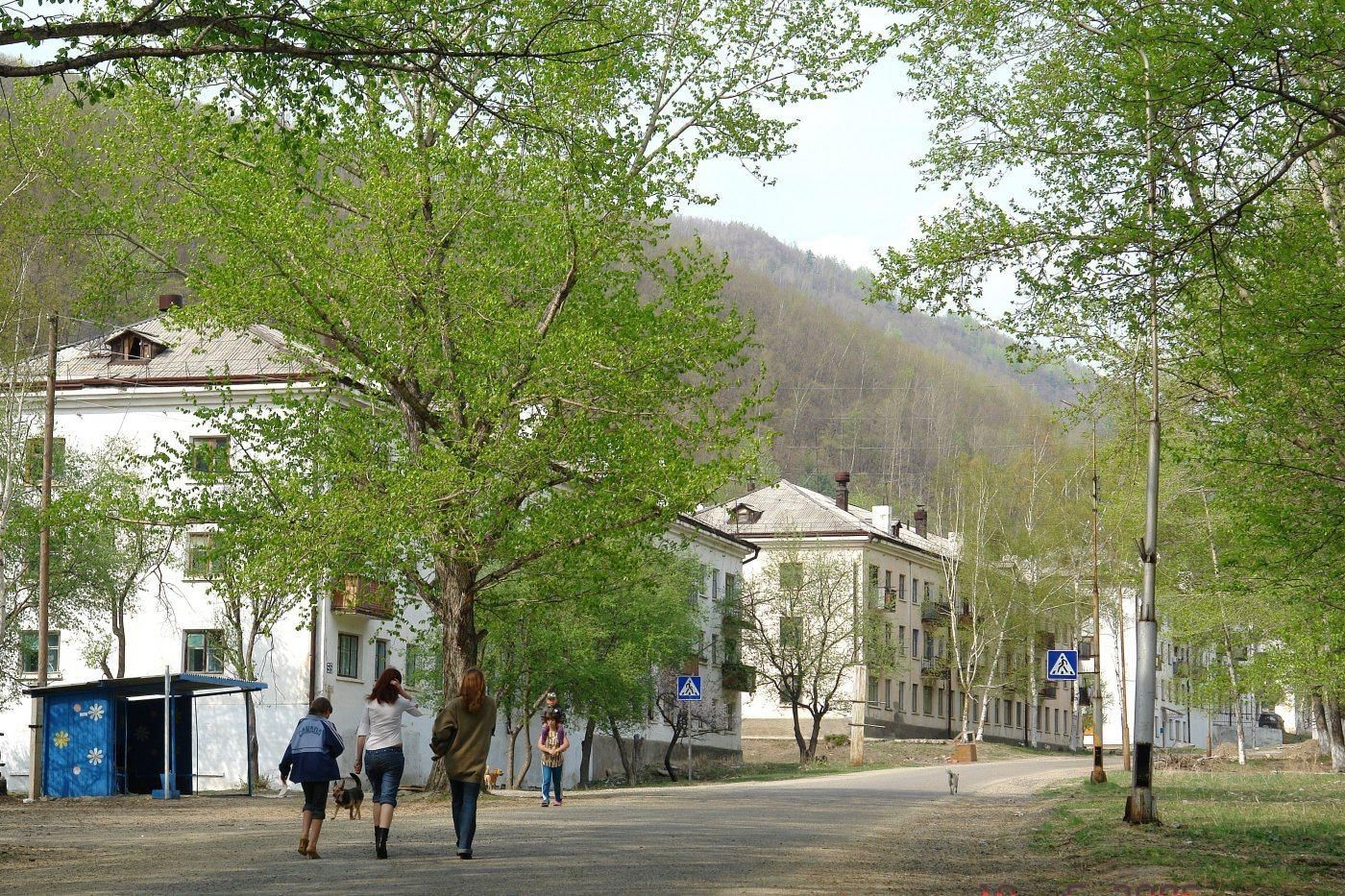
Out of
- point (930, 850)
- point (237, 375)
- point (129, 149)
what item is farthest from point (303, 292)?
point (237, 375)

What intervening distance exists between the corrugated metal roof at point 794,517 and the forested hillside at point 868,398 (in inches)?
888

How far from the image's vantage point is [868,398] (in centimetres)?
13350

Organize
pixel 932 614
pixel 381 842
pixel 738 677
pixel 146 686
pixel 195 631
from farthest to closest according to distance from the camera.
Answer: pixel 932 614
pixel 738 677
pixel 195 631
pixel 146 686
pixel 381 842

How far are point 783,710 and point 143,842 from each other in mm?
59919

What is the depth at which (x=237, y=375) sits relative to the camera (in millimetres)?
46062

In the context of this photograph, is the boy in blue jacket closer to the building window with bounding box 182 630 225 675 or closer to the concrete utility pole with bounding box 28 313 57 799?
the concrete utility pole with bounding box 28 313 57 799

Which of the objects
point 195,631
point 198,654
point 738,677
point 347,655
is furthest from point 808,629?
point 195,631

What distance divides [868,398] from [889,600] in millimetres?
55906

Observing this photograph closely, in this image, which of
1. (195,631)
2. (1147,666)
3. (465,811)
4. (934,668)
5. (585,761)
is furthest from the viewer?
(934,668)

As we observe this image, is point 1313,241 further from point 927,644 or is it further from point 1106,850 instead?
point 927,644

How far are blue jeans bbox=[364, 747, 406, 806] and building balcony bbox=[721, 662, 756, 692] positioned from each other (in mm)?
49706

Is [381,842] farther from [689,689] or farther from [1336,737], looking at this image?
[1336,737]

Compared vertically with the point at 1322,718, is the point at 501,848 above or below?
above

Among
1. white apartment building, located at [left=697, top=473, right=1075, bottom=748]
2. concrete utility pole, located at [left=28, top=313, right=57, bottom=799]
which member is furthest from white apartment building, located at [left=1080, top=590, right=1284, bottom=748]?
concrete utility pole, located at [left=28, top=313, right=57, bottom=799]
